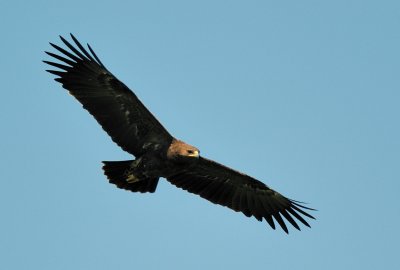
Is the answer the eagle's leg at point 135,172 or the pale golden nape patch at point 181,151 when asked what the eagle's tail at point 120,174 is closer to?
the eagle's leg at point 135,172

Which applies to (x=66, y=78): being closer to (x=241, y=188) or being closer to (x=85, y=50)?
(x=85, y=50)

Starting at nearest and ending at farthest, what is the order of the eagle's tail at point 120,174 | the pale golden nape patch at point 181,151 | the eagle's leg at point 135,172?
1. the pale golden nape patch at point 181,151
2. the eagle's leg at point 135,172
3. the eagle's tail at point 120,174

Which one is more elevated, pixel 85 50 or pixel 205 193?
pixel 85 50

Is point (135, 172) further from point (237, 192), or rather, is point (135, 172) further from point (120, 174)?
point (237, 192)

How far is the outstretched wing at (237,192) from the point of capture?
1727cm

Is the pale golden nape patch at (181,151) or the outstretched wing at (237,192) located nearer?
the pale golden nape patch at (181,151)

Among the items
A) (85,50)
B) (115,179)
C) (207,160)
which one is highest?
(85,50)

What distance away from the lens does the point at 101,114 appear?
52.6 feet

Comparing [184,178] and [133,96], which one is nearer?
[133,96]

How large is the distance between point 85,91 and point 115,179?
6.66 feet

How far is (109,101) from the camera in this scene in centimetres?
1616

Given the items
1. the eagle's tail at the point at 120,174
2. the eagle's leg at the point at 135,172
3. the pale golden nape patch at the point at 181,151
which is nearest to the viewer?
the pale golden nape patch at the point at 181,151

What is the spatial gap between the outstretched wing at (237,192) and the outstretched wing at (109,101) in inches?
54.4

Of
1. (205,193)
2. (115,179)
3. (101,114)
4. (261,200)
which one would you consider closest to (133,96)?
(101,114)
